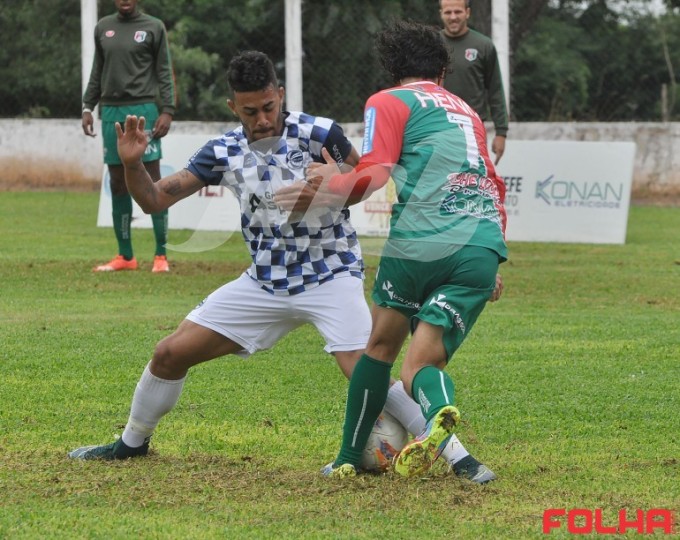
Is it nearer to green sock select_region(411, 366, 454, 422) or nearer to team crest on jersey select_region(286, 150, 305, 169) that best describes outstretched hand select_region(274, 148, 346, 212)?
team crest on jersey select_region(286, 150, 305, 169)

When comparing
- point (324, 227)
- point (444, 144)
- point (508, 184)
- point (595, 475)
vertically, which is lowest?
point (508, 184)

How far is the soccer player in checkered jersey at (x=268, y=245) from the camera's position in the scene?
4.97 metres

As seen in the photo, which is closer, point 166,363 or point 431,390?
point 431,390

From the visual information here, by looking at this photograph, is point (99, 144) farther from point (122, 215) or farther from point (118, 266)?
point (122, 215)

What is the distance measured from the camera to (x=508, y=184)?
15.3m

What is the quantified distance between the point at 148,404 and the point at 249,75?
4.66 feet

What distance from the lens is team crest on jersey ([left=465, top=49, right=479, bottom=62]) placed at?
31.8 ft

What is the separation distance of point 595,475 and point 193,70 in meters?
22.6

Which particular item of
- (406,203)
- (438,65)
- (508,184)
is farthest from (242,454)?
(508,184)

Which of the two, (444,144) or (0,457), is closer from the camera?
(444,144)

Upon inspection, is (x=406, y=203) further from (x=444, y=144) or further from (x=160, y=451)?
(x=160, y=451)

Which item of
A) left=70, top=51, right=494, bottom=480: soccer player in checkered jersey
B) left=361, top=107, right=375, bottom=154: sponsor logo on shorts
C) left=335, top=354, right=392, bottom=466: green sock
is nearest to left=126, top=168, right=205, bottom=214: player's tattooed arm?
left=70, top=51, right=494, bottom=480: soccer player in checkered jersey

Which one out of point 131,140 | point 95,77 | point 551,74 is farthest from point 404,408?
point 551,74

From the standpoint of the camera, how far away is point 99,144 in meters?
21.0
